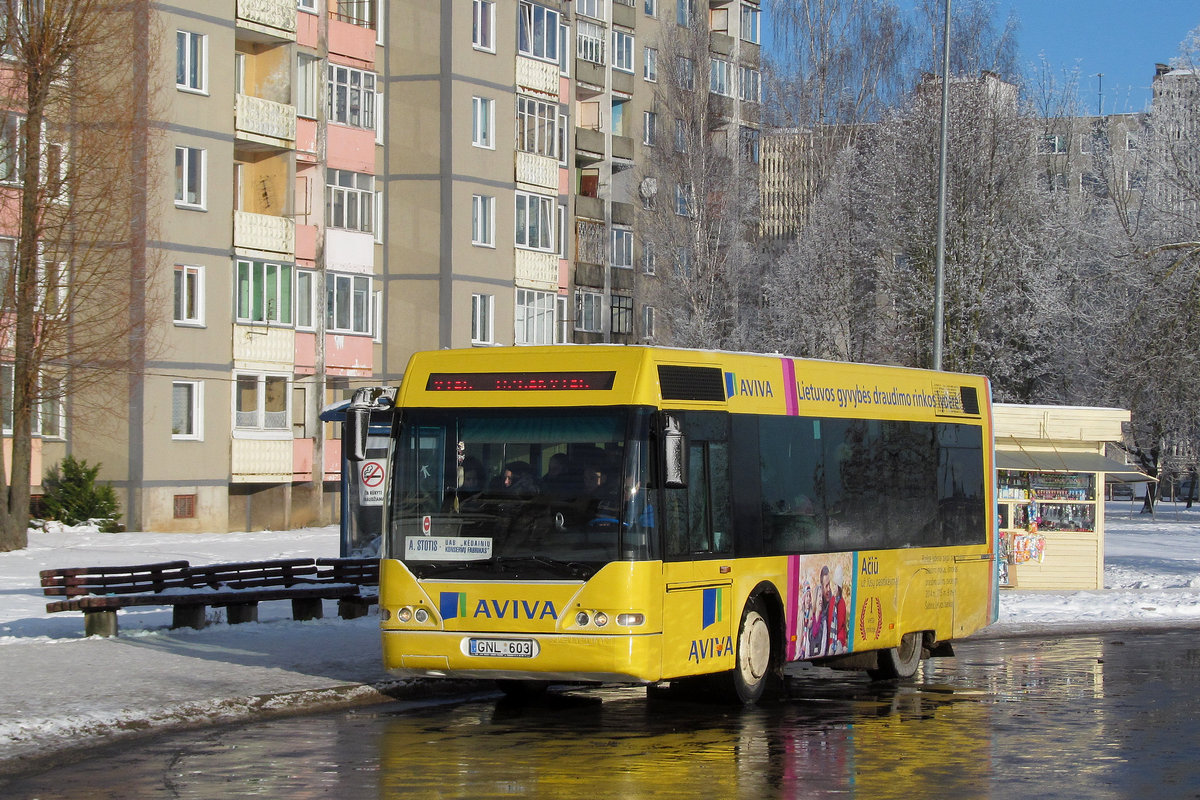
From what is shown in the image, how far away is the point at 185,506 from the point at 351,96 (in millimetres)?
13609

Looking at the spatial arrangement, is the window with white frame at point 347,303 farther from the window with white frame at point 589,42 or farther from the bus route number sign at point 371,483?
the bus route number sign at point 371,483

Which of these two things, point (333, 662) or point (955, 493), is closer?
point (333, 662)

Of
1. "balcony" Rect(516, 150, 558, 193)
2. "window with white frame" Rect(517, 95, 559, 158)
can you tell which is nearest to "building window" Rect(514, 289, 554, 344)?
"balcony" Rect(516, 150, 558, 193)

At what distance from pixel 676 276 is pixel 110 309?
80.7 feet

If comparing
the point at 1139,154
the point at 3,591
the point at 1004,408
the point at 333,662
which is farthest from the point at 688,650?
the point at 1139,154

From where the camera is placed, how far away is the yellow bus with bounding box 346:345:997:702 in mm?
12641

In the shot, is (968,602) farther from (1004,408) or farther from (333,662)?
(1004,408)

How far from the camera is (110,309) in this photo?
39500 mm

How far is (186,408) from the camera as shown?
143 feet

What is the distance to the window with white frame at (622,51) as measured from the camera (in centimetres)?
6888

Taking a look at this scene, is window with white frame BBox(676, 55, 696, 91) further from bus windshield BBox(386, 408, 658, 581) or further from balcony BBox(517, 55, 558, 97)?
bus windshield BBox(386, 408, 658, 581)

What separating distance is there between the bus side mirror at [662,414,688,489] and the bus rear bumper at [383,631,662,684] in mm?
1131

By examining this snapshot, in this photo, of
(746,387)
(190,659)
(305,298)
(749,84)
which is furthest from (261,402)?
(746,387)

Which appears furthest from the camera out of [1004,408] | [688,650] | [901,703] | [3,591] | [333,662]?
[1004,408]
